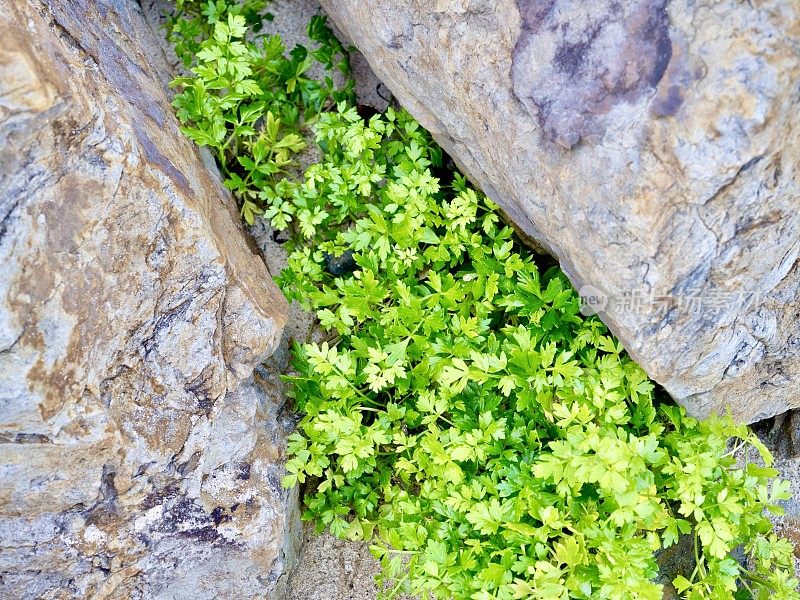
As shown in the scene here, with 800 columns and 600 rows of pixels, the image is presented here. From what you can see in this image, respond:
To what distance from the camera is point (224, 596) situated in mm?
3098

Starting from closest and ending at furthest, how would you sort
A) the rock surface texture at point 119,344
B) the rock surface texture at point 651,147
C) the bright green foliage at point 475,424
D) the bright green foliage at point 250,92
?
the rock surface texture at point 651,147 < the rock surface texture at point 119,344 < the bright green foliage at point 475,424 < the bright green foliage at point 250,92

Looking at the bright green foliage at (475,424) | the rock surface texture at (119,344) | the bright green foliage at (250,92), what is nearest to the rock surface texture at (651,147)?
the bright green foliage at (475,424)

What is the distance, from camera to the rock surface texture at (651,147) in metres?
2.15

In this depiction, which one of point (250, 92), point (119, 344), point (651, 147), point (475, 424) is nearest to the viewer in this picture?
point (651, 147)

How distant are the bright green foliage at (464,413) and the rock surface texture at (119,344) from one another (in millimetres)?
292

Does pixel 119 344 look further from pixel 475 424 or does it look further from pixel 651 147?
pixel 651 147

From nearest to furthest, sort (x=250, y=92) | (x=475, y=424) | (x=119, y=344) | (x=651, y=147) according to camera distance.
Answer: (x=651, y=147) → (x=119, y=344) → (x=475, y=424) → (x=250, y=92)

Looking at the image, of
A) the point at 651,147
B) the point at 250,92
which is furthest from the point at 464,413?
the point at 250,92

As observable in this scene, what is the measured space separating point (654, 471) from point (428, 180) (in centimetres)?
160

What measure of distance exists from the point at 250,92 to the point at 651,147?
196 centimetres

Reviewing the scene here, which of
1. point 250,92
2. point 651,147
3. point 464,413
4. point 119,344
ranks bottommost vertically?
point 119,344

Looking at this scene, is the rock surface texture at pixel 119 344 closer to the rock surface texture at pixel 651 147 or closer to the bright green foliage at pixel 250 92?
A: the bright green foliage at pixel 250 92

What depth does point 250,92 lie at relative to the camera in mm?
3447

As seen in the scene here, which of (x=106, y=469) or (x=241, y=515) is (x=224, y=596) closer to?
(x=241, y=515)
